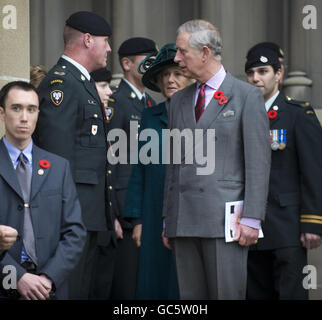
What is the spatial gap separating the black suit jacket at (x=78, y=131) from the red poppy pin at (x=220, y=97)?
987 millimetres

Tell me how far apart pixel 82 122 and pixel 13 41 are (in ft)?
2.16

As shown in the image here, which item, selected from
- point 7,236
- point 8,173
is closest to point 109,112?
point 8,173

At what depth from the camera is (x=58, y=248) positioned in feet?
13.5

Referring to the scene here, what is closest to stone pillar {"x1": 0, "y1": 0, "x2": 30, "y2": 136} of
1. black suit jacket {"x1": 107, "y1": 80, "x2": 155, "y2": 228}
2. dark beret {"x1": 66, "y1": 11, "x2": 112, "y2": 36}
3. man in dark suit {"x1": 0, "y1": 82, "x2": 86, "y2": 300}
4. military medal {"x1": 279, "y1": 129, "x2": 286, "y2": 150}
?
dark beret {"x1": 66, "y1": 11, "x2": 112, "y2": 36}

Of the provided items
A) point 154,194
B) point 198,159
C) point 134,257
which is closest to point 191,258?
point 198,159

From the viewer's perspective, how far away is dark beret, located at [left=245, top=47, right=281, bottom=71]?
18.3 feet

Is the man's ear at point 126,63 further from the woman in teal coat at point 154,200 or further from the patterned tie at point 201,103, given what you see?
the patterned tie at point 201,103

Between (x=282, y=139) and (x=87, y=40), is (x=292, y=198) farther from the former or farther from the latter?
(x=87, y=40)

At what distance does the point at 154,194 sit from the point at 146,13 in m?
3.07

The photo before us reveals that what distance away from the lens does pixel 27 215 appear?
4.10m

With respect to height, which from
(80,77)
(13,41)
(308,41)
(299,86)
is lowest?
(80,77)

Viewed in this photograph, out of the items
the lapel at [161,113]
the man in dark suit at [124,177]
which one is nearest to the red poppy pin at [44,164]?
the lapel at [161,113]

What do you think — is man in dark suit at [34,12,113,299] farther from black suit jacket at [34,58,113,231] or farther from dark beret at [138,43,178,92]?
dark beret at [138,43,178,92]

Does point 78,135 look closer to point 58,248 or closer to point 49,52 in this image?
point 58,248
